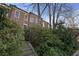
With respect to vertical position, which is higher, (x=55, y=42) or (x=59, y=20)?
(x=59, y=20)

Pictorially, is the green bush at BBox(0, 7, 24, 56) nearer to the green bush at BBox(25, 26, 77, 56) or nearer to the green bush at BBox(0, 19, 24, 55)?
the green bush at BBox(0, 19, 24, 55)

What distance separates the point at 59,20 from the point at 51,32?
0.78ft

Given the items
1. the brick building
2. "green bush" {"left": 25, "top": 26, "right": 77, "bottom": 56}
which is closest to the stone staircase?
"green bush" {"left": 25, "top": 26, "right": 77, "bottom": 56}

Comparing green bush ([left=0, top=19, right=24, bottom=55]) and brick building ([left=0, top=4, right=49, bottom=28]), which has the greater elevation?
brick building ([left=0, top=4, right=49, bottom=28])

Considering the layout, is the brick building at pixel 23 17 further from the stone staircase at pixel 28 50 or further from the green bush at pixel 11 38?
the stone staircase at pixel 28 50

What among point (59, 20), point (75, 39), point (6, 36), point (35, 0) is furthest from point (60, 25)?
point (6, 36)

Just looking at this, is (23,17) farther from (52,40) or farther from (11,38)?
(52,40)

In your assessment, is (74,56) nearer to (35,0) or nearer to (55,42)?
(55,42)

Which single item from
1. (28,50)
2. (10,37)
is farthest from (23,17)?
(28,50)

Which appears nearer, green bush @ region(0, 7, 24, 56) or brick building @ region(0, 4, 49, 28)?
green bush @ region(0, 7, 24, 56)

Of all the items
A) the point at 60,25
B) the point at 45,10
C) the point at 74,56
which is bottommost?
the point at 74,56

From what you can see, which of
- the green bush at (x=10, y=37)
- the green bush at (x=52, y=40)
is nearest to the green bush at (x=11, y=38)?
the green bush at (x=10, y=37)

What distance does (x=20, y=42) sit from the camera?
3604mm

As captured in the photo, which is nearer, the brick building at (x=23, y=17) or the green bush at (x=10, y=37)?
the green bush at (x=10, y=37)
